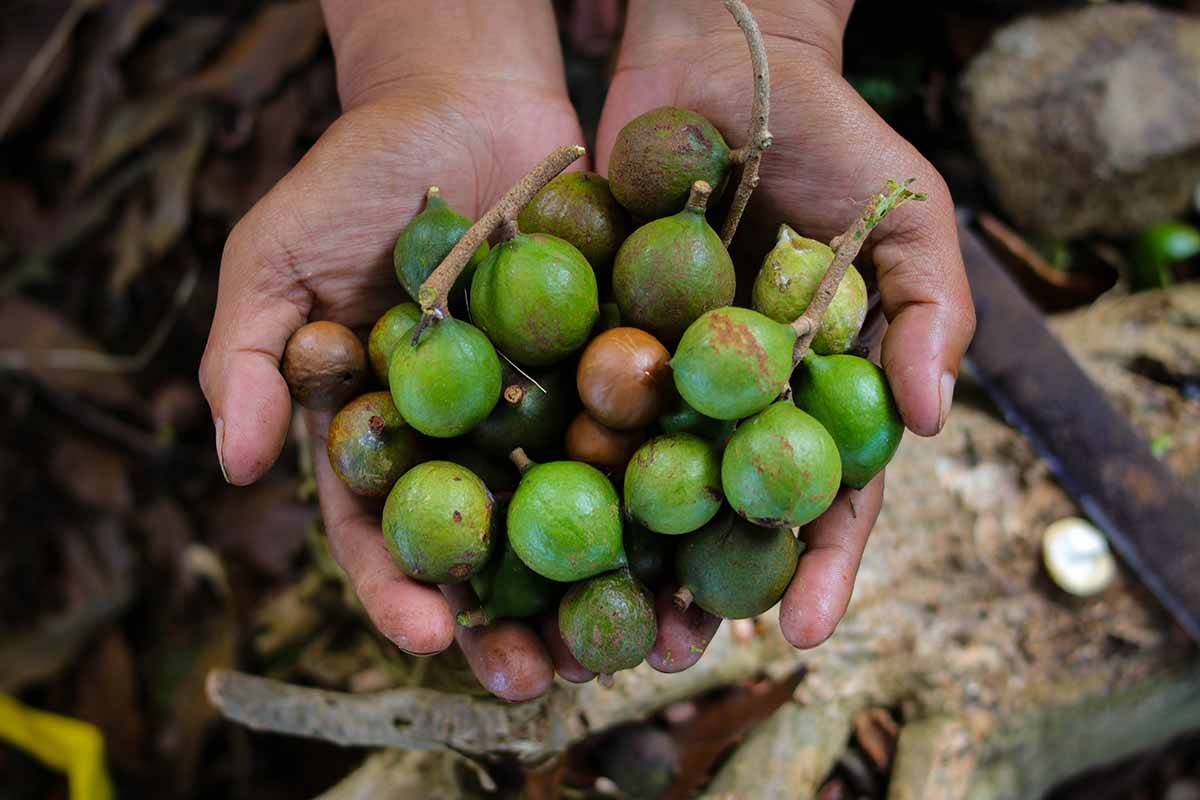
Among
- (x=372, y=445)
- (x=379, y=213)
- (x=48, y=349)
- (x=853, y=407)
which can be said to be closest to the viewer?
(x=853, y=407)

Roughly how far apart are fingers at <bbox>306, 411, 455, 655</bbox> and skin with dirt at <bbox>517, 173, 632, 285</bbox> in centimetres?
75

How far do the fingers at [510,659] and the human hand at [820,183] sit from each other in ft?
0.88

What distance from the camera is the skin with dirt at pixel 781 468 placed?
1.86m

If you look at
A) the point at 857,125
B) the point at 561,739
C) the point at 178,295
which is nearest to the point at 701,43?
the point at 857,125

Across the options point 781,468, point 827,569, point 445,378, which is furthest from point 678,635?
point 445,378

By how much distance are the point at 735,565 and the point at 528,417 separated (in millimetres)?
594

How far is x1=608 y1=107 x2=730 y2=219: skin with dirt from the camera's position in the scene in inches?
89.8

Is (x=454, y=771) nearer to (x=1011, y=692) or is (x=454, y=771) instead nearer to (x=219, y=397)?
(x=219, y=397)

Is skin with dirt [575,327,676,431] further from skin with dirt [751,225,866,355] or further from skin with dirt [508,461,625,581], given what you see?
skin with dirt [751,225,866,355]

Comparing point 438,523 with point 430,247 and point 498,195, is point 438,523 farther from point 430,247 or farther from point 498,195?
point 498,195

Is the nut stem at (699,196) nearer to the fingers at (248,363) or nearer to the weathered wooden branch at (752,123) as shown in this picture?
the weathered wooden branch at (752,123)

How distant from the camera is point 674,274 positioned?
6.95 feet

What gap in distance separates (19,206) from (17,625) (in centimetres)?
176

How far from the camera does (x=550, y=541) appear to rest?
1.95 meters
